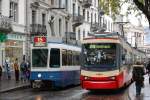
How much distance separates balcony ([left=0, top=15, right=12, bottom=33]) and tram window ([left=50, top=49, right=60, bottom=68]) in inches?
409

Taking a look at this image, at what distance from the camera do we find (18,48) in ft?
144

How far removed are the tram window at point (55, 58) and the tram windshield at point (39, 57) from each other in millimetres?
351

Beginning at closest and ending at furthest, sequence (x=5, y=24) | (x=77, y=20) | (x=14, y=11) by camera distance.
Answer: (x=5, y=24)
(x=14, y=11)
(x=77, y=20)

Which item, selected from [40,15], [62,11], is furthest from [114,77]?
[62,11]

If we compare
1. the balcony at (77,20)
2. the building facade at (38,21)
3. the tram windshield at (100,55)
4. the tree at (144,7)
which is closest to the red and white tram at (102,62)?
the tram windshield at (100,55)

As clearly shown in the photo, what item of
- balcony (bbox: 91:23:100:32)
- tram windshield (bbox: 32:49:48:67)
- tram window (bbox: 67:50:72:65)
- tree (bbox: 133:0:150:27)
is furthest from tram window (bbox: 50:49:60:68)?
balcony (bbox: 91:23:100:32)

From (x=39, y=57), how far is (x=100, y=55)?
4914 mm

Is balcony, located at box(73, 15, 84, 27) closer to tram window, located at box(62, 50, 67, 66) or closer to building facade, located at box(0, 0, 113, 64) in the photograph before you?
building facade, located at box(0, 0, 113, 64)

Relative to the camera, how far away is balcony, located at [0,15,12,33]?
126ft

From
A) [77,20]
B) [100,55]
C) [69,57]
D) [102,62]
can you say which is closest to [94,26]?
[77,20]

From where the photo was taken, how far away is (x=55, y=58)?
2891 cm

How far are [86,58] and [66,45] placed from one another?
510 cm

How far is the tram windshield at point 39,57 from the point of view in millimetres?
28791

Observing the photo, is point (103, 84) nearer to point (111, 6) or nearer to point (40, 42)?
point (111, 6)
